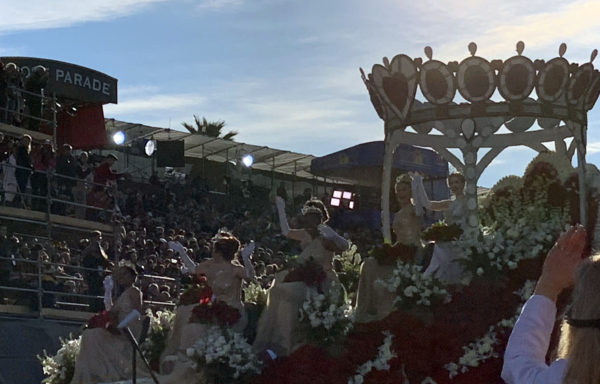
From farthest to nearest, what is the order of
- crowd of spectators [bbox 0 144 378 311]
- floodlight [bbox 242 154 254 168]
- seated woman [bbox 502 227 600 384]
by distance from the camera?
Result: floodlight [bbox 242 154 254 168], crowd of spectators [bbox 0 144 378 311], seated woman [bbox 502 227 600 384]

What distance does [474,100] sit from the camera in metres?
14.1

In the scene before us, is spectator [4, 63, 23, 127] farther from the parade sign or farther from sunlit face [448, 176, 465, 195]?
sunlit face [448, 176, 465, 195]

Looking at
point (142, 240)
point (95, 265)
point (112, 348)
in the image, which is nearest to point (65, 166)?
point (95, 265)

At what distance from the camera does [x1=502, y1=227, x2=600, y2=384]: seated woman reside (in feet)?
10.3

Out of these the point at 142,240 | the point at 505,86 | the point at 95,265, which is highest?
the point at 505,86

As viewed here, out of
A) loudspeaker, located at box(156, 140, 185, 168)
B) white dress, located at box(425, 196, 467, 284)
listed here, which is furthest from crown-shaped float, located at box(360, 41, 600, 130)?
loudspeaker, located at box(156, 140, 185, 168)

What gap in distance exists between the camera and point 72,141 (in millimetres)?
26344

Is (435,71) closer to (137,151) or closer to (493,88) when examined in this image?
(493,88)

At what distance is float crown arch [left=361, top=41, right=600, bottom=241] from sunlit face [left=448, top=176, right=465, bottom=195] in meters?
0.95

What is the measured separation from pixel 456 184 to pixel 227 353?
329cm

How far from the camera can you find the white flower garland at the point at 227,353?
11.8 m

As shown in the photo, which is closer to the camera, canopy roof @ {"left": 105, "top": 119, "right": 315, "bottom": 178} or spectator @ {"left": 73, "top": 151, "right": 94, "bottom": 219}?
spectator @ {"left": 73, "top": 151, "right": 94, "bottom": 219}

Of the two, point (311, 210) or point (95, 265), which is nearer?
point (311, 210)

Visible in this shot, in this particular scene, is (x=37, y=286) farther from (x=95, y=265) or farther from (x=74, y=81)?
(x=74, y=81)
